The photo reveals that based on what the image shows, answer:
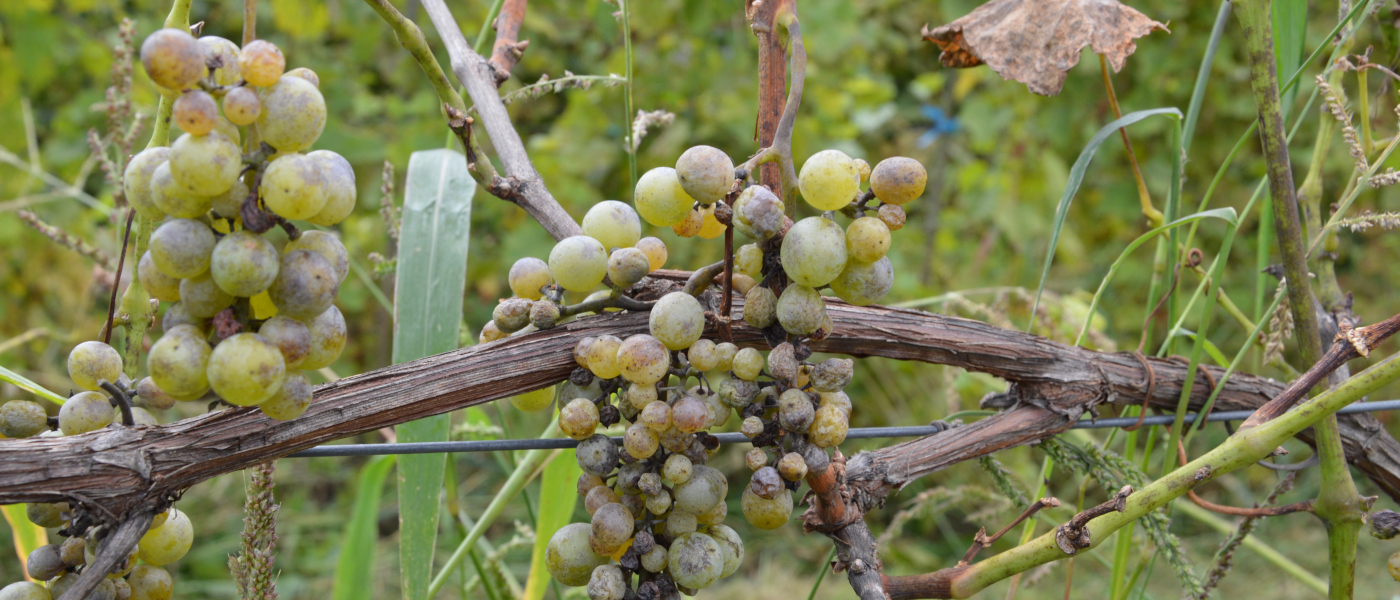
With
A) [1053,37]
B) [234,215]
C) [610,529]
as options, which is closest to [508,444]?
[610,529]

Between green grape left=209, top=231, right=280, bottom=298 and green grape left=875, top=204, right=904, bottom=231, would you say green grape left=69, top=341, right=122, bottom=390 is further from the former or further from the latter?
green grape left=875, top=204, right=904, bottom=231

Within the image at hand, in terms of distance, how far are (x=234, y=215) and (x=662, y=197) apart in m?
0.21

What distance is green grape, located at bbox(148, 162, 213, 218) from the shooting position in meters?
0.36

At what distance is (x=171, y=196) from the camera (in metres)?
0.36

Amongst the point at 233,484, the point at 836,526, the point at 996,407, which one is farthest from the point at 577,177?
the point at 836,526

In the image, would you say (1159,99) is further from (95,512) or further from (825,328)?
(95,512)

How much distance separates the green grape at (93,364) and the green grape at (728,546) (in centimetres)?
34

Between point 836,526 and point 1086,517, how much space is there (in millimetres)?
149

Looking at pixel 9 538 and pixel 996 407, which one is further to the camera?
pixel 9 538

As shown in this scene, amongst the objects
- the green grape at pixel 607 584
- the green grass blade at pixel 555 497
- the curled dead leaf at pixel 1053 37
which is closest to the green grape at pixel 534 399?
the green grape at pixel 607 584

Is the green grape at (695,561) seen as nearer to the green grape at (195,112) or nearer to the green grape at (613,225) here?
the green grape at (613,225)

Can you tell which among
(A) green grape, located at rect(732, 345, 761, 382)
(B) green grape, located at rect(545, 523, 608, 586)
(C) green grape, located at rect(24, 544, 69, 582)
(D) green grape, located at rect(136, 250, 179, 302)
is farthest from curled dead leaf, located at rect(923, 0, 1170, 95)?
(C) green grape, located at rect(24, 544, 69, 582)

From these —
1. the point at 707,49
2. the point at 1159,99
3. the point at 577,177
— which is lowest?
the point at 1159,99

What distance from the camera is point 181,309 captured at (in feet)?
1.26
